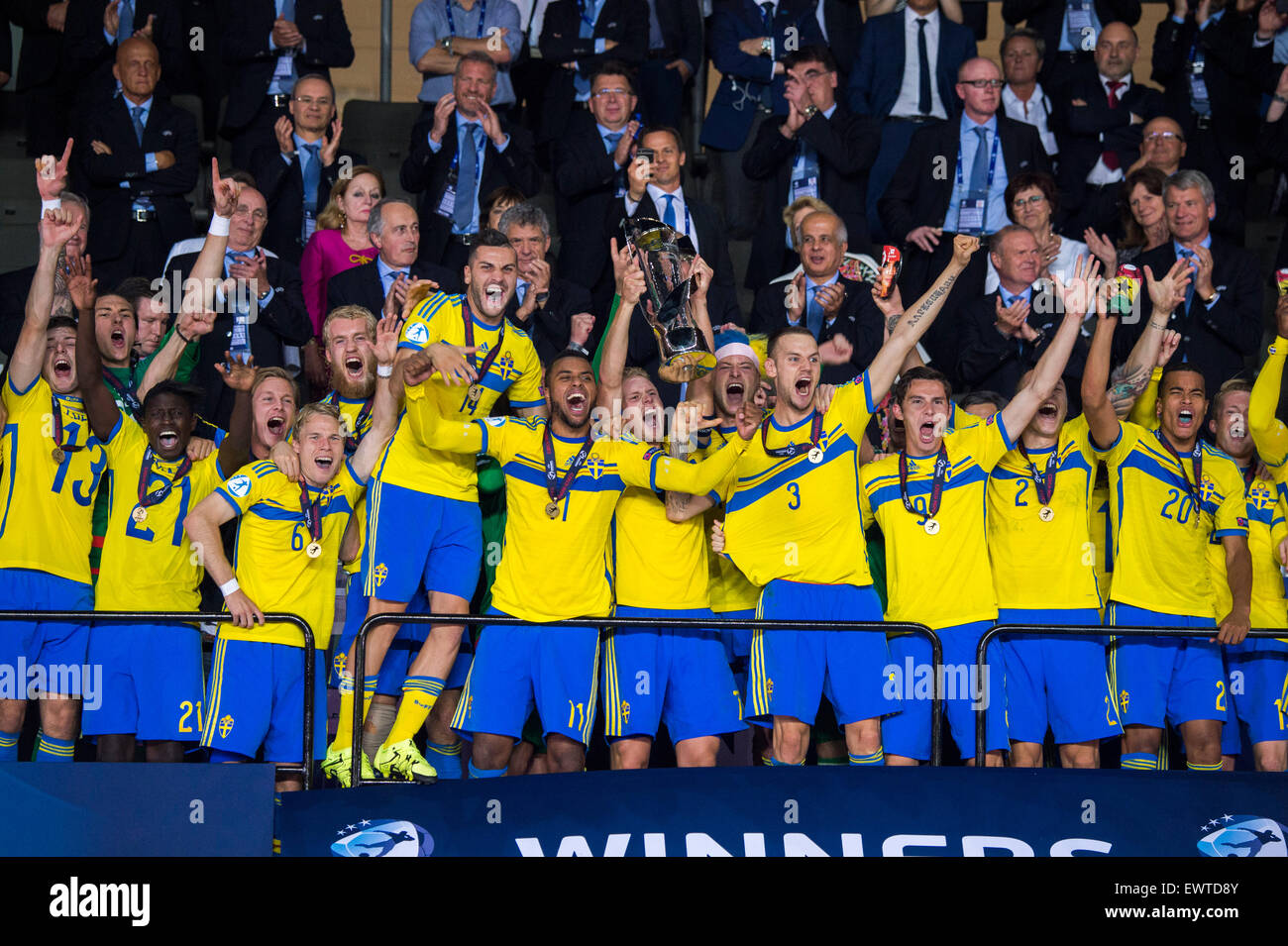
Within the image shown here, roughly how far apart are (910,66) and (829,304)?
2488 mm

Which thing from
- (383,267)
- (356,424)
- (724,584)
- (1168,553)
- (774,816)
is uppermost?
(383,267)

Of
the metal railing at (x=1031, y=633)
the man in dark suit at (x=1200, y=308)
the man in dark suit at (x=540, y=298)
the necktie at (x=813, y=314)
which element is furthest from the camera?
the man in dark suit at (x=1200, y=308)

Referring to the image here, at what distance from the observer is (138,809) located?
7.22 m

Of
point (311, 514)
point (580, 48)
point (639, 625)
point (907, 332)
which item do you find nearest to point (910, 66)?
point (580, 48)

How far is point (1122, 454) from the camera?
8414 mm

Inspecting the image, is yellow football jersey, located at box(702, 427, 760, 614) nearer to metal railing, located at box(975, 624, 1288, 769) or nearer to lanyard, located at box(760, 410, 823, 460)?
lanyard, located at box(760, 410, 823, 460)

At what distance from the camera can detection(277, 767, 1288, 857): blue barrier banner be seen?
23.7 feet

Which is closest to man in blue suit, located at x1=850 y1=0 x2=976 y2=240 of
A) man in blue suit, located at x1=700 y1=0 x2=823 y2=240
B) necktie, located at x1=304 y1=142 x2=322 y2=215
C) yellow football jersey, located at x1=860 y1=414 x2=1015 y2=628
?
man in blue suit, located at x1=700 y1=0 x2=823 y2=240

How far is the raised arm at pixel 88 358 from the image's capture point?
26.9 feet

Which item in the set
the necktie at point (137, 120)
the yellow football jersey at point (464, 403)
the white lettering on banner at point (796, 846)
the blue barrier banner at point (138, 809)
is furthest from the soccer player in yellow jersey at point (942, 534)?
the necktie at point (137, 120)

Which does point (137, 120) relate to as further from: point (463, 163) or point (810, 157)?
point (810, 157)

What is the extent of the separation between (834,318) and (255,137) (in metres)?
3.48

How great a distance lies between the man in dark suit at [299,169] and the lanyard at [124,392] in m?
1.57

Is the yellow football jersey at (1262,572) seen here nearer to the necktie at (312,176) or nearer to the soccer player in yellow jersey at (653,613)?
the soccer player in yellow jersey at (653,613)
